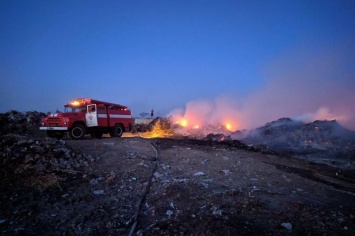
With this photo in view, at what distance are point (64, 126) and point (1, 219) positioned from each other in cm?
856

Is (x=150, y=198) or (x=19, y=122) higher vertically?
(x=19, y=122)

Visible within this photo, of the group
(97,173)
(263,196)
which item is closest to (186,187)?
(263,196)

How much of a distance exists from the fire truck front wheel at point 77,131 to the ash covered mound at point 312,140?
11.3m

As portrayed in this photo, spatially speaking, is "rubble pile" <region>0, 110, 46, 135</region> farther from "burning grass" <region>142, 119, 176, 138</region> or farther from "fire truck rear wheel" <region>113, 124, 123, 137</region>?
"burning grass" <region>142, 119, 176, 138</region>

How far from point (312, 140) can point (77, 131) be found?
16364 mm

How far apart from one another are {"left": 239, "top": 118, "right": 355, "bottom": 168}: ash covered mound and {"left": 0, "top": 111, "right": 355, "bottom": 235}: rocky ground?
7602 millimetres

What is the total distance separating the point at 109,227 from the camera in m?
3.87

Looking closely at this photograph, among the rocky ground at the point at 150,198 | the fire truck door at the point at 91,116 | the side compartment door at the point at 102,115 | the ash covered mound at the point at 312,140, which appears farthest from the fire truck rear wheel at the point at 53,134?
the ash covered mound at the point at 312,140

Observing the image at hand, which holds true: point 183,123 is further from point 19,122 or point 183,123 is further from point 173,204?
point 173,204

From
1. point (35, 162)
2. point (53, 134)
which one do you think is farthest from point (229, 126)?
point (35, 162)

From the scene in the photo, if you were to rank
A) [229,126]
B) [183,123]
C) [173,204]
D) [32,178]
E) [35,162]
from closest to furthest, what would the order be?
[173,204] → [32,178] → [35,162] → [183,123] → [229,126]

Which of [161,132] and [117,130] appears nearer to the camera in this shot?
[117,130]

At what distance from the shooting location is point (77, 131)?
1254 centimetres

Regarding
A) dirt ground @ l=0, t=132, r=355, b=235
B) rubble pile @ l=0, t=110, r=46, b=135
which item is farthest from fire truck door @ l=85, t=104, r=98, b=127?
rubble pile @ l=0, t=110, r=46, b=135
